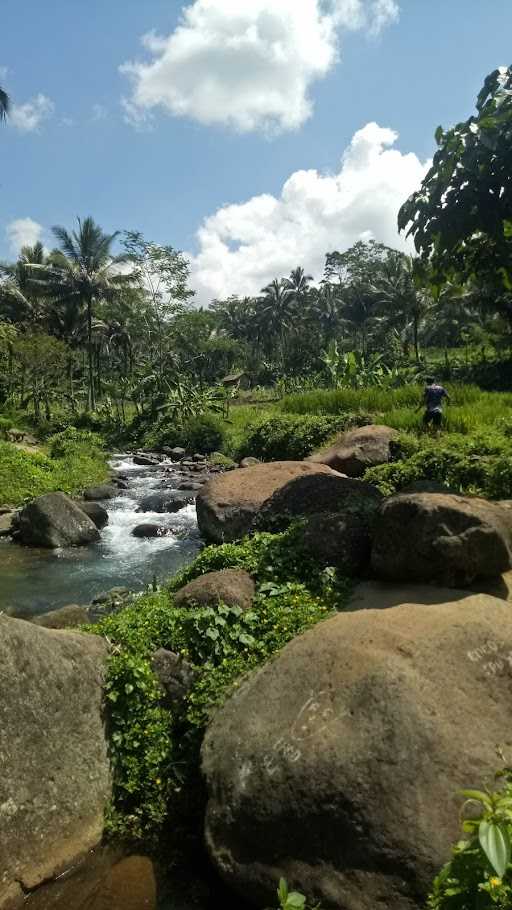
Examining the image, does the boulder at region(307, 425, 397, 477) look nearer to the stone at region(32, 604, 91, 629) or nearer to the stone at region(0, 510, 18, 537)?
the stone at region(32, 604, 91, 629)

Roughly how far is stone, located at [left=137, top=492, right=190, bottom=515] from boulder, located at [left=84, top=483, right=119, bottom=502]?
5.03 ft

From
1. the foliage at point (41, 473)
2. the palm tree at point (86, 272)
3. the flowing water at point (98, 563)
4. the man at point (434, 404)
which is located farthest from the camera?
the palm tree at point (86, 272)

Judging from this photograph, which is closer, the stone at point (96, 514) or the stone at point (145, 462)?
the stone at point (96, 514)

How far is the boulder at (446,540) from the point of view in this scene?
576 centimetres

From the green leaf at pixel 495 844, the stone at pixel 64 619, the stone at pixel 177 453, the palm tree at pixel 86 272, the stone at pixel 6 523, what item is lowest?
the stone at pixel 6 523

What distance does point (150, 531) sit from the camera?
14.6 m

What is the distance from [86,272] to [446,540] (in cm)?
3784

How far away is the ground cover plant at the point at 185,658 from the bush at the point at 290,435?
478 inches

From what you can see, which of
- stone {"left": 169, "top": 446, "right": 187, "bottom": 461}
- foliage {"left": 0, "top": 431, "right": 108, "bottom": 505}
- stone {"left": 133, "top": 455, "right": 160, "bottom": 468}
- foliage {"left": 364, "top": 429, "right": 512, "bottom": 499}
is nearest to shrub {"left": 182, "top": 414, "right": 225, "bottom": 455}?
stone {"left": 169, "top": 446, "right": 187, "bottom": 461}

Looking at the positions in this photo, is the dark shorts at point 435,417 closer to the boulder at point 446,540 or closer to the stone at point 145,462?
the boulder at point 446,540

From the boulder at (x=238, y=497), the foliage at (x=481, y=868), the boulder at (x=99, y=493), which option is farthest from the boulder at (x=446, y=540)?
the boulder at (x=99, y=493)

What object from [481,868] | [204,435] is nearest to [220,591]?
[481,868]

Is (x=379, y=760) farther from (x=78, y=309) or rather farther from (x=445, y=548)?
(x=78, y=309)

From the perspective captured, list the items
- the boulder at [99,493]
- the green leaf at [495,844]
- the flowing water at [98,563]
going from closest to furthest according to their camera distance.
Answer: the green leaf at [495,844]
the flowing water at [98,563]
the boulder at [99,493]
